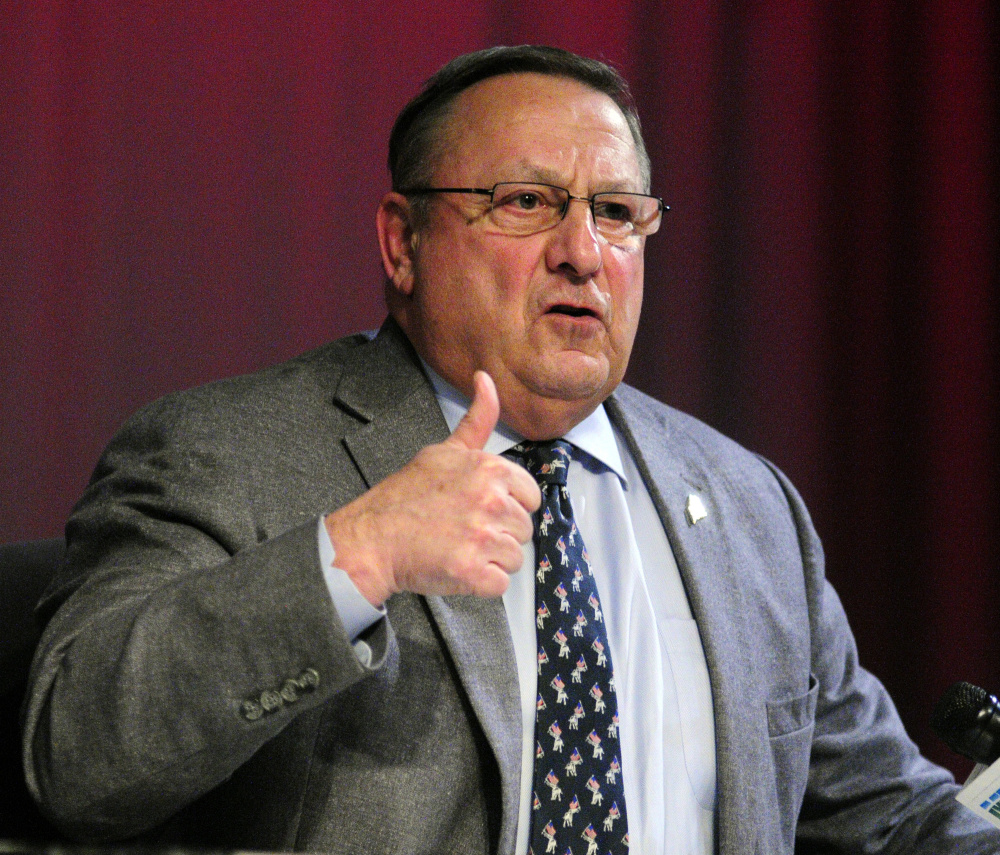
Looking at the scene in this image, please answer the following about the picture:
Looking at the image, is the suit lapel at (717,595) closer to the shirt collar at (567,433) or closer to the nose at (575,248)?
the shirt collar at (567,433)

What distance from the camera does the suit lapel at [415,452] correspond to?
1327 millimetres

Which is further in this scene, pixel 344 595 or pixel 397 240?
pixel 397 240

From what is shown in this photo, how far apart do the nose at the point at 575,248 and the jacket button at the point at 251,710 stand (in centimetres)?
77

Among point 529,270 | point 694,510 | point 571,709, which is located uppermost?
point 529,270

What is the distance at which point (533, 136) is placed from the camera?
5.39 ft

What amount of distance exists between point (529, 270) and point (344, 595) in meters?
0.65

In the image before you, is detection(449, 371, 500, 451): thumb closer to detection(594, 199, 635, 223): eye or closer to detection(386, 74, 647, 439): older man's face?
detection(386, 74, 647, 439): older man's face

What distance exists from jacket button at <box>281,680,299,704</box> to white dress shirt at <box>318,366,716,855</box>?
0.38 meters

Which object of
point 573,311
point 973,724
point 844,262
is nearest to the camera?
point 973,724

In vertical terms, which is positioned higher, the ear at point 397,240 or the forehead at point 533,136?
the forehead at point 533,136

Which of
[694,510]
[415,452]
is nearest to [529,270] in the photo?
[415,452]

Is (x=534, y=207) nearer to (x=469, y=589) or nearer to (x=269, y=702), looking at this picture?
(x=469, y=589)

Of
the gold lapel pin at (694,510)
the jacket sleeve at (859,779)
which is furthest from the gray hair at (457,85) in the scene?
the jacket sleeve at (859,779)

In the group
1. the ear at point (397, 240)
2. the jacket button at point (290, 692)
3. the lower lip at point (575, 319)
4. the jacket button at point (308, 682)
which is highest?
the ear at point (397, 240)
